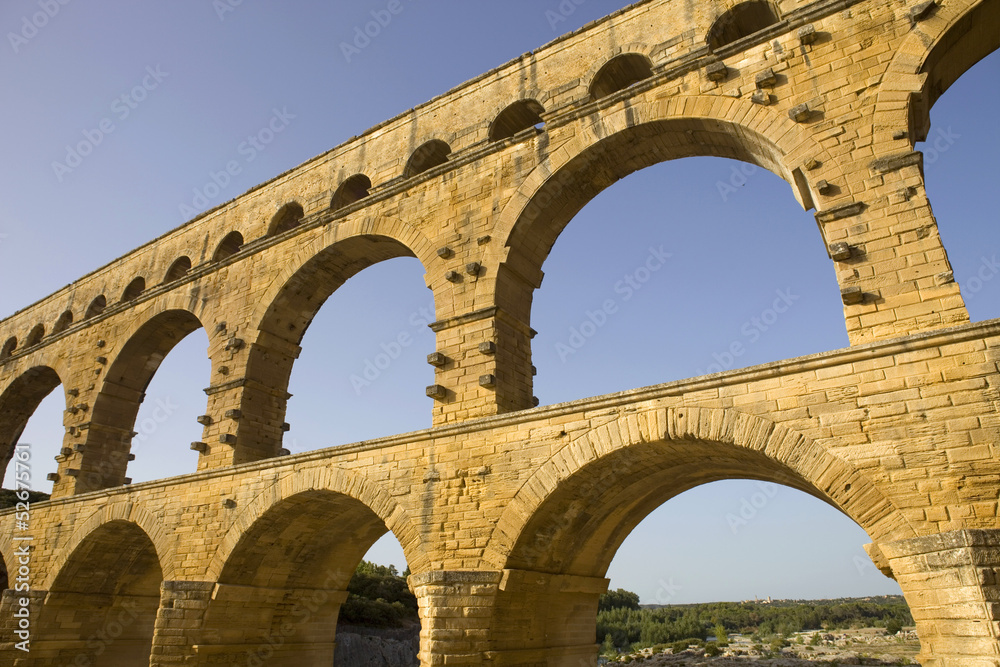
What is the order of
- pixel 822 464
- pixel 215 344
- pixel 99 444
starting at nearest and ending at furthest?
pixel 822 464 < pixel 215 344 < pixel 99 444

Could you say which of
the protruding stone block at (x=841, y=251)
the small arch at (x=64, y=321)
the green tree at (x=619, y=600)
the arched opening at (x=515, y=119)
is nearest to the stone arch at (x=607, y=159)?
the protruding stone block at (x=841, y=251)

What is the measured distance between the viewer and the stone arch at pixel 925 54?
6508mm

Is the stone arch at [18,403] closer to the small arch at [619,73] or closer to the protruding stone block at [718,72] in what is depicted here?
the small arch at [619,73]

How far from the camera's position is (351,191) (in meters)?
11.6

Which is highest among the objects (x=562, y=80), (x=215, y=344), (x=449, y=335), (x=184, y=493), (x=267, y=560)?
(x=562, y=80)

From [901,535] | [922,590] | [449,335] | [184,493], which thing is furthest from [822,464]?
[184,493]

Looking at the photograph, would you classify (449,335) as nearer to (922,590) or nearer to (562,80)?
(562,80)

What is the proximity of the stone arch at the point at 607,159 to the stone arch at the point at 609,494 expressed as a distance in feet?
9.10

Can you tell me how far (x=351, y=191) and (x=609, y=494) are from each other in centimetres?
719

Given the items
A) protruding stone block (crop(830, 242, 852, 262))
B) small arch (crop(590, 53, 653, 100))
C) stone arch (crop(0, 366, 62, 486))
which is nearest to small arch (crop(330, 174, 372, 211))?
small arch (crop(590, 53, 653, 100))

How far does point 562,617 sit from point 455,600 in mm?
1909

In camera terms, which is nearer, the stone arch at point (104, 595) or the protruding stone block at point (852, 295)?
the protruding stone block at point (852, 295)

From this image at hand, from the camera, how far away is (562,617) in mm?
7918

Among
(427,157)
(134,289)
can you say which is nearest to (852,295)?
(427,157)
